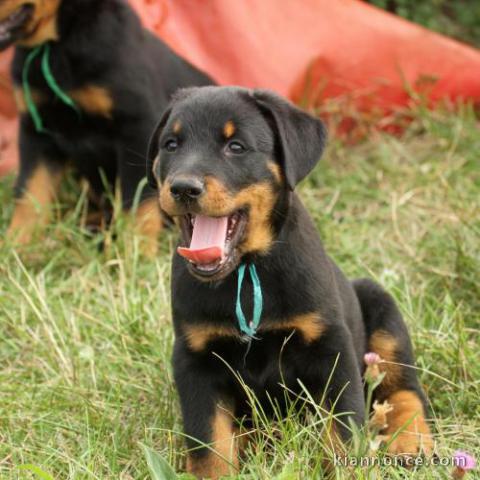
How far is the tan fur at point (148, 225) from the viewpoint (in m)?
4.60

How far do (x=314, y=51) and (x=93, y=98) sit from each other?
171cm

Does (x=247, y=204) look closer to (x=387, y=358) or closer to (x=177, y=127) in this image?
(x=177, y=127)

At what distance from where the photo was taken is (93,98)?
4652mm

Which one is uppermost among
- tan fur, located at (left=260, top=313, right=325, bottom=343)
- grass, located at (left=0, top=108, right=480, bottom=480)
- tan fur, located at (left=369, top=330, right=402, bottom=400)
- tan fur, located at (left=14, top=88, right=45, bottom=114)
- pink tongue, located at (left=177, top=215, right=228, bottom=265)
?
pink tongue, located at (left=177, top=215, right=228, bottom=265)

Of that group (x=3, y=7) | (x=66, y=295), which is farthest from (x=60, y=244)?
(x=3, y=7)

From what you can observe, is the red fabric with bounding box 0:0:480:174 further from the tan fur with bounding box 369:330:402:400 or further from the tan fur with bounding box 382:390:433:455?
the tan fur with bounding box 382:390:433:455

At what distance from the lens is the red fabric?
5.84 metres

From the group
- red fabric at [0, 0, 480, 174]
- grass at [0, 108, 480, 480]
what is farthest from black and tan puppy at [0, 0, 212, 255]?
red fabric at [0, 0, 480, 174]

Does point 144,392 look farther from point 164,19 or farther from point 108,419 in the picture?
point 164,19

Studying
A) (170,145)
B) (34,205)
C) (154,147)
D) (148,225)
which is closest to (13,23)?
(34,205)

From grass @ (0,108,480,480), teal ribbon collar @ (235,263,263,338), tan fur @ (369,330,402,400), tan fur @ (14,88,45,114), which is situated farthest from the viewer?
tan fur @ (14,88,45,114)

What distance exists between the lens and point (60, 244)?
4.63 metres

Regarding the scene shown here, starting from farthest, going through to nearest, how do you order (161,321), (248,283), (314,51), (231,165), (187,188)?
1. (314,51)
2. (161,321)
3. (248,283)
4. (231,165)
5. (187,188)

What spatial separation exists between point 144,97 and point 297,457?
2417 mm
